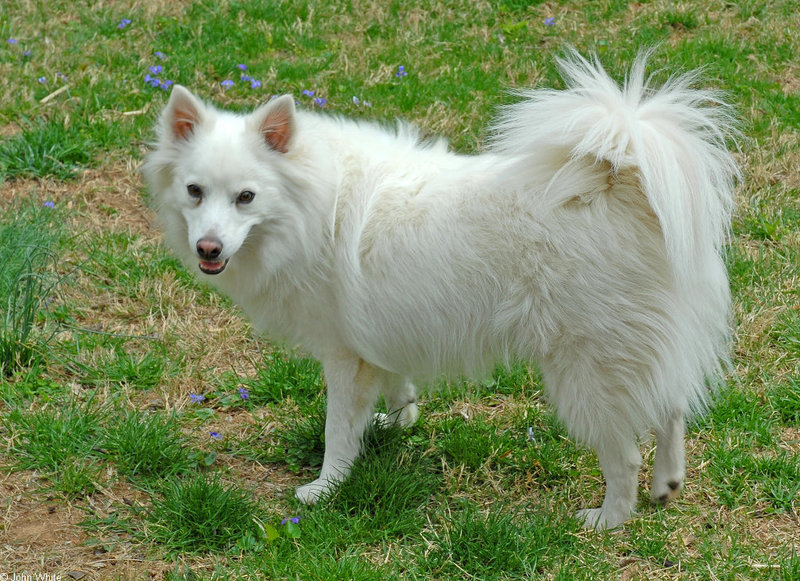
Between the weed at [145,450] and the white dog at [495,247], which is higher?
the white dog at [495,247]

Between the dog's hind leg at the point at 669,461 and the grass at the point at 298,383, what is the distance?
0.21ft

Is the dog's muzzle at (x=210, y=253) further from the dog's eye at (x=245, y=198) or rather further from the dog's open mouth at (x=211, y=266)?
the dog's eye at (x=245, y=198)

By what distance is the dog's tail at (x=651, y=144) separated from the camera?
2.85 metres

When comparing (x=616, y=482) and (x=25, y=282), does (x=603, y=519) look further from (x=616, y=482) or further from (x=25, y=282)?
(x=25, y=282)

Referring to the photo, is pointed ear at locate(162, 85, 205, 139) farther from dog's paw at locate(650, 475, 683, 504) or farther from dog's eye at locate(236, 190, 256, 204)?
dog's paw at locate(650, 475, 683, 504)

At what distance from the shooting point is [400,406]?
3826 mm

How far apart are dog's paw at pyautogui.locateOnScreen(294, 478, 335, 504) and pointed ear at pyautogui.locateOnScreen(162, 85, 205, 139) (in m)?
1.37

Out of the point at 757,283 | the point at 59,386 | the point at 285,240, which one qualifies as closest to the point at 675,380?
the point at 285,240

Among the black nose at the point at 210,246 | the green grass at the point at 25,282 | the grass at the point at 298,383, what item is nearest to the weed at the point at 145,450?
the grass at the point at 298,383

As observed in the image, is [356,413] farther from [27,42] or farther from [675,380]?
[27,42]

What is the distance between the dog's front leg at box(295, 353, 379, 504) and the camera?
134 inches

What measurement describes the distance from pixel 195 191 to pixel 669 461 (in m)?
1.96

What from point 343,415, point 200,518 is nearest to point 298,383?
point 343,415

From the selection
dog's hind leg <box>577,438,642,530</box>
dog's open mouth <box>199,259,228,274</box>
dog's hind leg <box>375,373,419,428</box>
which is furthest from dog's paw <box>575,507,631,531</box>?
dog's open mouth <box>199,259,228,274</box>
